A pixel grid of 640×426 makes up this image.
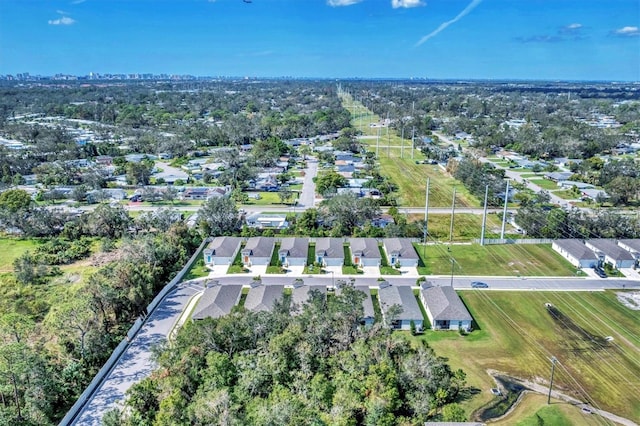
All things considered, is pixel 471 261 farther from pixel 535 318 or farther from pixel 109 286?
pixel 109 286

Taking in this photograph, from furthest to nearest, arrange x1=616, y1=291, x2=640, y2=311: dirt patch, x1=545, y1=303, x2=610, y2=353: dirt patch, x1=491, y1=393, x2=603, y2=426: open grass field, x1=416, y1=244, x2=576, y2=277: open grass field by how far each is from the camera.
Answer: x1=416, y1=244, x2=576, y2=277: open grass field < x1=616, y1=291, x2=640, y2=311: dirt patch < x1=545, y1=303, x2=610, y2=353: dirt patch < x1=491, y1=393, x2=603, y2=426: open grass field

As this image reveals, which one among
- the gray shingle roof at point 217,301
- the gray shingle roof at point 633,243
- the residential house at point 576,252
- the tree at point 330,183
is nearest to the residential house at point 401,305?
the gray shingle roof at point 217,301

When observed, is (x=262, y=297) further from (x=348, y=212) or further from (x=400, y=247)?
(x=348, y=212)

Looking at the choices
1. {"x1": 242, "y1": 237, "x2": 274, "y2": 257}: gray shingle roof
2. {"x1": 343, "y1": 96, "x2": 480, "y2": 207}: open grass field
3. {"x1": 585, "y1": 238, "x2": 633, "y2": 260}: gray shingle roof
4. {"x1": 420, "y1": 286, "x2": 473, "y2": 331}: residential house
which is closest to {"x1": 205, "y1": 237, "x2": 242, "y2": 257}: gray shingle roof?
{"x1": 242, "y1": 237, "x2": 274, "y2": 257}: gray shingle roof

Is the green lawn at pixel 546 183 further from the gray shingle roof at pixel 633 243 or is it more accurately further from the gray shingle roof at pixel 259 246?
the gray shingle roof at pixel 259 246

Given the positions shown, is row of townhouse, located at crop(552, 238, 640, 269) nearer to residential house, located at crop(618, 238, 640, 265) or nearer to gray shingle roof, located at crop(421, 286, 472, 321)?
residential house, located at crop(618, 238, 640, 265)

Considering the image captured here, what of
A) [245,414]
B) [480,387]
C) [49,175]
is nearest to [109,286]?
[245,414]
